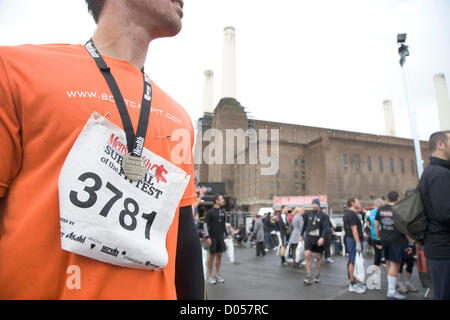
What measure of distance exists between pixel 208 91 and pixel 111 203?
293ft

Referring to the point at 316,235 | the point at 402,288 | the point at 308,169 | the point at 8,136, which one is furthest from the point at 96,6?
the point at 308,169

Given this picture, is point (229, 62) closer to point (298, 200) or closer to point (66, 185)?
point (298, 200)

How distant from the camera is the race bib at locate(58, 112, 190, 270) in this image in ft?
2.48

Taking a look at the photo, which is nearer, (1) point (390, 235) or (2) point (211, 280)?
(1) point (390, 235)

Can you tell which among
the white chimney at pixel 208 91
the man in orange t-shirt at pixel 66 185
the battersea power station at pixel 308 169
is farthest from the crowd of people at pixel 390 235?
the white chimney at pixel 208 91

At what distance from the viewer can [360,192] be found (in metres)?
56.0

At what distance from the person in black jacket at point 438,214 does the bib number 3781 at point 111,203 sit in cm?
266

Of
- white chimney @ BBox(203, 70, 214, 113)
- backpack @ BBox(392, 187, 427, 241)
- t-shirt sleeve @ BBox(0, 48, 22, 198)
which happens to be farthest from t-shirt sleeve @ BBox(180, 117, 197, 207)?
white chimney @ BBox(203, 70, 214, 113)

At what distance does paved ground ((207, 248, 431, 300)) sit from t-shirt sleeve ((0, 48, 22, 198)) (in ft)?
→ 20.8

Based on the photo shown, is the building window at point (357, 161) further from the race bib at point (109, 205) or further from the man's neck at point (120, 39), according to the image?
the race bib at point (109, 205)

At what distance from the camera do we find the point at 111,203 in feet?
2.71

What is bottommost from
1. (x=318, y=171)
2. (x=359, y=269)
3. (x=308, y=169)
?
(x=359, y=269)
